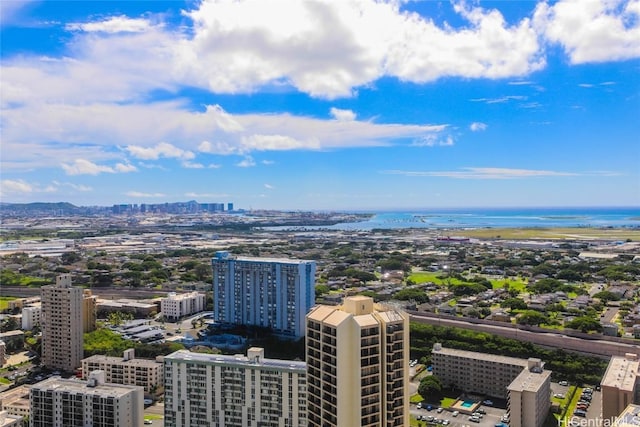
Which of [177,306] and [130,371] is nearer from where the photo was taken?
[130,371]

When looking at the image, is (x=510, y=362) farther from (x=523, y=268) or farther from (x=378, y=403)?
(x=523, y=268)

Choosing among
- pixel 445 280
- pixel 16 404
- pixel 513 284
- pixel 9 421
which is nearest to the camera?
pixel 9 421

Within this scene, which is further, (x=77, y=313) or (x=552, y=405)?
(x=77, y=313)

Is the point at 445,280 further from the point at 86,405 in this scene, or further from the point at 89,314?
the point at 86,405

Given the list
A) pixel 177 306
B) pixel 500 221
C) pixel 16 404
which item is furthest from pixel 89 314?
pixel 500 221

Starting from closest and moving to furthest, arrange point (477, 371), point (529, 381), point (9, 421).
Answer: point (9, 421), point (529, 381), point (477, 371)

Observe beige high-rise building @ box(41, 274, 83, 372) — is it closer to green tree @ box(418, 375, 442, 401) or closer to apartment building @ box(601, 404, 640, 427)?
green tree @ box(418, 375, 442, 401)

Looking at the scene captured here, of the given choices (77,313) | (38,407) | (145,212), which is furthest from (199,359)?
(145,212)

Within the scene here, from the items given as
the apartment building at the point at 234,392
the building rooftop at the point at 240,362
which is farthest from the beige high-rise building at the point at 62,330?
the building rooftop at the point at 240,362
